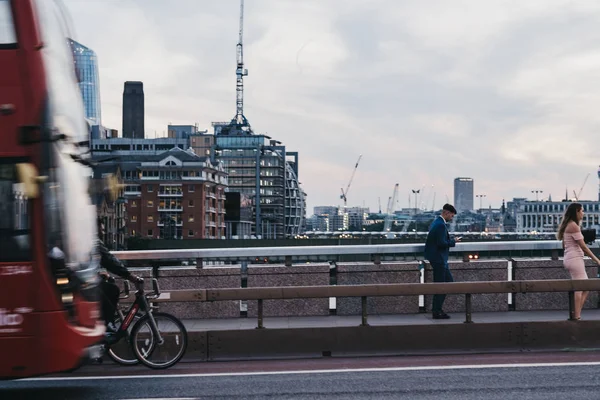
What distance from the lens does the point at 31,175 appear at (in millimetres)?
8961

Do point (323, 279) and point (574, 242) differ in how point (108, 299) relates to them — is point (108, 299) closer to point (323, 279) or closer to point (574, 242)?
point (323, 279)

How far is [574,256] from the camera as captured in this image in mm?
14188

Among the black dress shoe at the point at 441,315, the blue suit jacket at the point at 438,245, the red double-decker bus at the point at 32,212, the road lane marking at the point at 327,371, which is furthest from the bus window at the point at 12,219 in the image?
the blue suit jacket at the point at 438,245

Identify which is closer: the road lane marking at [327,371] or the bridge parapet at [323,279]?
the road lane marking at [327,371]

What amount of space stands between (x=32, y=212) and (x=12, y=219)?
0.68 feet

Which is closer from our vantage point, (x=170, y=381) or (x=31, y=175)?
(x=31, y=175)

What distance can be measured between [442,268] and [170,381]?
5.61 metres

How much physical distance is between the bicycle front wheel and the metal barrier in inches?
16.3

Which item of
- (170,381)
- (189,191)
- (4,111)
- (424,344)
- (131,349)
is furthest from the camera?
(189,191)

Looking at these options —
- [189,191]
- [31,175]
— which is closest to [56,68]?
[31,175]

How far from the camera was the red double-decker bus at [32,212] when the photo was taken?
350 inches

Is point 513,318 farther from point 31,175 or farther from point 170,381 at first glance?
point 31,175

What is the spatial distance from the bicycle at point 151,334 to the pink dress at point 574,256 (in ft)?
21.2

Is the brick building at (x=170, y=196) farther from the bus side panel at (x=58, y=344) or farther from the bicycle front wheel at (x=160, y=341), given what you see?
the bus side panel at (x=58, y=344)
